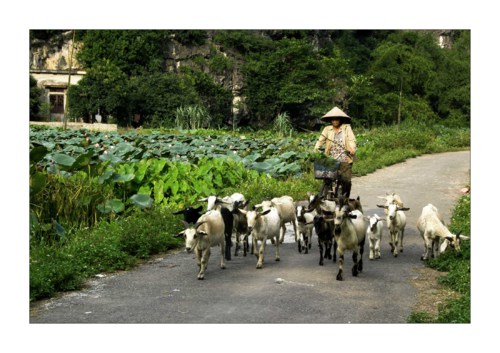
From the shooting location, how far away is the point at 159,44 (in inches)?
1548

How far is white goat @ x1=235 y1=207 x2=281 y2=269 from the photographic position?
26.4 feet

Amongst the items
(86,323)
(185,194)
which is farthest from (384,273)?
(185,194)

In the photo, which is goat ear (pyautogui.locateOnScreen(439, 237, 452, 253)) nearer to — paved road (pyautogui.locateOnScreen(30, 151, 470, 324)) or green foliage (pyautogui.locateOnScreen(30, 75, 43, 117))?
paved road (pyautogui.locateOnScreen(30, 151, 470, 324))

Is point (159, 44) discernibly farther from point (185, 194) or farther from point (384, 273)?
point (384, 273)

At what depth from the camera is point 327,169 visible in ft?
30.3

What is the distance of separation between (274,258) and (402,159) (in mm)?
13854

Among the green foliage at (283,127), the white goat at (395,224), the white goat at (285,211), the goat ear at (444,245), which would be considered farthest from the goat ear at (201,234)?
the green foliage at (283,127)

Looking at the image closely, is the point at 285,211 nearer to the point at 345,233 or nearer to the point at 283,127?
the point at 345,233

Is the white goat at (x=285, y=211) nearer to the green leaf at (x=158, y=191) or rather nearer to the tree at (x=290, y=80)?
the green leaf at (x=158, y=191)

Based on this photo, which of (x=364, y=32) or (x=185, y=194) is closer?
(x=185, y=194)

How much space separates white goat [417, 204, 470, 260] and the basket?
140 centimetres

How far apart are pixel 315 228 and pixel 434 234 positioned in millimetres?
1583

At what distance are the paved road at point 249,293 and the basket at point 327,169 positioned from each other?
111 centimetres

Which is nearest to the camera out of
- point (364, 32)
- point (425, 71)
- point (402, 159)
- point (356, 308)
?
point (356, 308)
